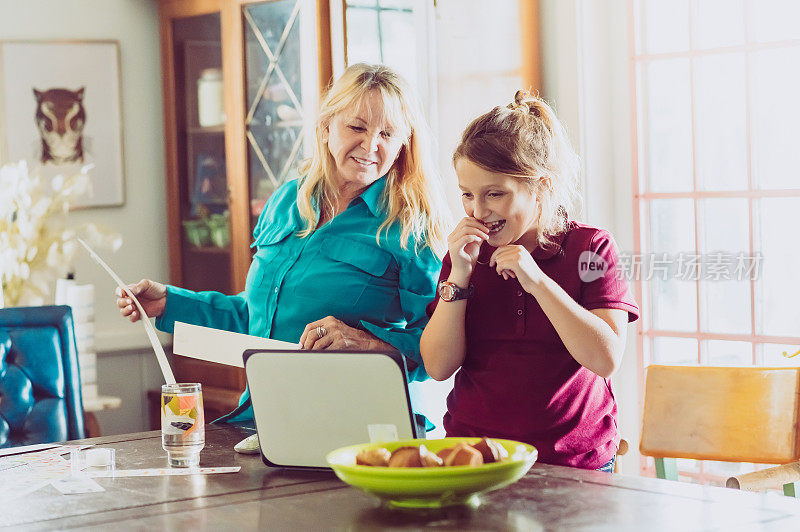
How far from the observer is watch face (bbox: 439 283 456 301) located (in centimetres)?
185

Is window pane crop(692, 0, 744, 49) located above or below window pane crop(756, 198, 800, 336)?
above

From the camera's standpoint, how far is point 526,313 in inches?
72.8

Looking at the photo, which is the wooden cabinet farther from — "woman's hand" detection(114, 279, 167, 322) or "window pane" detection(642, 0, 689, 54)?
"woman's hand" detection(114, 279, 167, 322)

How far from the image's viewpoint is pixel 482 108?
3.22 m

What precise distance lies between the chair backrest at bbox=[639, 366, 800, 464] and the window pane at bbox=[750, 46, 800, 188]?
3.35 feet

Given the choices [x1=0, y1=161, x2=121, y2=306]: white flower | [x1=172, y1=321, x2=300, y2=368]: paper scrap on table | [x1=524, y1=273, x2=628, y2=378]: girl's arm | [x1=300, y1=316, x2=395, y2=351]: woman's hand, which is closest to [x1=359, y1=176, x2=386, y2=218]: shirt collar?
[x1=300, y1=316, x2=395, y2=351]: woman's hand

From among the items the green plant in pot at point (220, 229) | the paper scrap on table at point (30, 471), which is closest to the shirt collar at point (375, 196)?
the paper scrap on table at point (30, 471)

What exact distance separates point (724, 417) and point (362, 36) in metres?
1.83

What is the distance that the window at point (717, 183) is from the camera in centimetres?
288

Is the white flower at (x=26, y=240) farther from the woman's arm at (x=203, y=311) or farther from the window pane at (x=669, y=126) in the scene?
the window pane at (x=669, y=126)

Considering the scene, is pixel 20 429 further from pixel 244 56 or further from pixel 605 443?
pixel 244 56

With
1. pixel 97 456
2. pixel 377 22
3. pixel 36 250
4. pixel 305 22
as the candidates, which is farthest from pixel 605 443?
pixel 36 250

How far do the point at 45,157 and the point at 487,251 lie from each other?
2.79 meters

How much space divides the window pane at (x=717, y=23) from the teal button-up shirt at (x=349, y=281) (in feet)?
4.26
